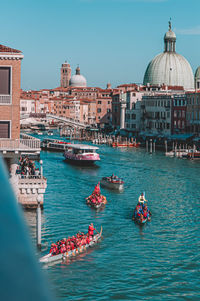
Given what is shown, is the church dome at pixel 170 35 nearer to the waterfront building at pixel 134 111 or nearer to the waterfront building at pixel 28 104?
the waterfront building at pixel 134 111

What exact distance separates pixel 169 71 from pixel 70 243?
89902mm

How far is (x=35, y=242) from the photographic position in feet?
56.1

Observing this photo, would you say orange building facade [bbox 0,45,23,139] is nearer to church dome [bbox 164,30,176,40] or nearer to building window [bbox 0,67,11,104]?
building window [bbox 0,67,11,104]

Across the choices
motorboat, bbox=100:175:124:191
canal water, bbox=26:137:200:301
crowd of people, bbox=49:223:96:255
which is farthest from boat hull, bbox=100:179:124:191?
crowd of people, bbox=49:223:96:255

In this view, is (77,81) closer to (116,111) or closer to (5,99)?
(116,111)

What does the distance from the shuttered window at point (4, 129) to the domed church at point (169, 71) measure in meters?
86.5

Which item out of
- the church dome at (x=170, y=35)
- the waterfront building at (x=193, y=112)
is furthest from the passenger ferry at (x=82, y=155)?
the church dome at (x=170, y=35)

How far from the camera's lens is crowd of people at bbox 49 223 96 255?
15.8m

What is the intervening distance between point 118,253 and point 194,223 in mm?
6108

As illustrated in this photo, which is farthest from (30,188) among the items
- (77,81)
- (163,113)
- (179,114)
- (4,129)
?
(77,81)

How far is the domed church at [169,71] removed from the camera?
103 m

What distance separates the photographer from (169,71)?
338 feet

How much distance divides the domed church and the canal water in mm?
68645

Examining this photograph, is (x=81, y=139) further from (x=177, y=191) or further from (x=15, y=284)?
(x=15, y=284)
